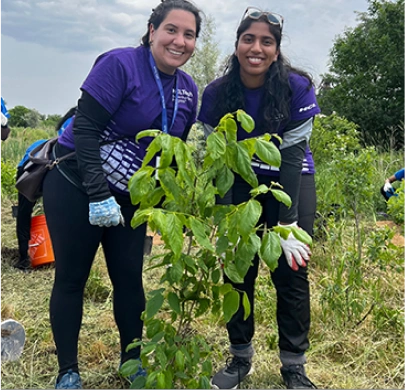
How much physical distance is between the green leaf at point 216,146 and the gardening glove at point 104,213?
565 millimetres

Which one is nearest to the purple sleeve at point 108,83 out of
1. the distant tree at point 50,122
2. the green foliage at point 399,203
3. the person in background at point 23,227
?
the green foliage at point 399,203

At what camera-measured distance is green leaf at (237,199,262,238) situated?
1.36m

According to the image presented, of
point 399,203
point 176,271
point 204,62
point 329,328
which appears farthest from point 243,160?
point 204,62

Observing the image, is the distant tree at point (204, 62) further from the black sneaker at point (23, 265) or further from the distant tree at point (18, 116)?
the distant tree at point (18, 116)

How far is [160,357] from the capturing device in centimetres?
156

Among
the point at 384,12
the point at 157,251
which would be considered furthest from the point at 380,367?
the point at 384,12

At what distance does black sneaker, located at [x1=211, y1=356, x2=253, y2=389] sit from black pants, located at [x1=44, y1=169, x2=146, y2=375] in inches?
16.3

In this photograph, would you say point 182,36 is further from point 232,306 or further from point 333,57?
point 333,57

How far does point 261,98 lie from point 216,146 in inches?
27.5

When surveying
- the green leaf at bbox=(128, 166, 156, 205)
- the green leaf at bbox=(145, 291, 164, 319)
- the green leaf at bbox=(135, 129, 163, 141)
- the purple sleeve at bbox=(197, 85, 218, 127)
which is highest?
the purple sleeve at bbox=(197, 85, 218, 127)

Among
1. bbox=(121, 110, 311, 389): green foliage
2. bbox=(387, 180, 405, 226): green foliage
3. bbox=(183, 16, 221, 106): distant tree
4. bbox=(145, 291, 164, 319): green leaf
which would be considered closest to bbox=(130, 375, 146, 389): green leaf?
bbox=(121, 110, 311, 389): green foliage

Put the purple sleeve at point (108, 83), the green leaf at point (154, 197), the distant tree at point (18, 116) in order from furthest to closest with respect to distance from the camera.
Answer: the distant tree at point (18, 116), the purple sleeve at point (108, 83), the green leaf at point (154, 197)

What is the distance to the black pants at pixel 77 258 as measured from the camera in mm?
1937

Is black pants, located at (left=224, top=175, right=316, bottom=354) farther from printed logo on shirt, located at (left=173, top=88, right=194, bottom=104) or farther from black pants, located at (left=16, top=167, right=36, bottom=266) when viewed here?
black pants, located at (left=16, top=167, right=36, bottom=266)
